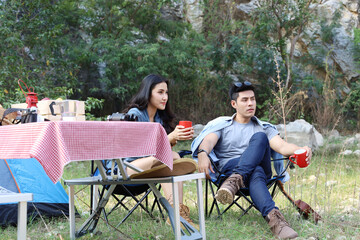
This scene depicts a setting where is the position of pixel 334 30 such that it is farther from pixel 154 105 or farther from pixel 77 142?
pixel 77 142

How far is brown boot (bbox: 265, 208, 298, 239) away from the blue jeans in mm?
80

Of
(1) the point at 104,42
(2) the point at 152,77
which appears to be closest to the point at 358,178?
(2) the point at 152,77

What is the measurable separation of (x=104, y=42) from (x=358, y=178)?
5544mm

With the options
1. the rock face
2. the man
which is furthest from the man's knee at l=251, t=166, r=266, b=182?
the rock face

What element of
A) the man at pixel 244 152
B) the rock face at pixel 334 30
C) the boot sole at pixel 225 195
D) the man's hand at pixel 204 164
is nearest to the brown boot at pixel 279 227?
the man at pixel 244 152

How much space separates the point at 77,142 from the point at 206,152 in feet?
5.19

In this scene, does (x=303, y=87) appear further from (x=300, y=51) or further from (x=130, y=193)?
(x=130, y=193)

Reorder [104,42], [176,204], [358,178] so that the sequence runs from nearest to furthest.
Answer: [176,204] → [358,178] → [104,42]

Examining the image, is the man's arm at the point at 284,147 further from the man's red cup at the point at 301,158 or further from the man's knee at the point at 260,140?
the man's knee at the point at 260,140

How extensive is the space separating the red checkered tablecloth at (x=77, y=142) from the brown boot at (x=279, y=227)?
3.04 ft

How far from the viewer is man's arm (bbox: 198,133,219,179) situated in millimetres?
3061

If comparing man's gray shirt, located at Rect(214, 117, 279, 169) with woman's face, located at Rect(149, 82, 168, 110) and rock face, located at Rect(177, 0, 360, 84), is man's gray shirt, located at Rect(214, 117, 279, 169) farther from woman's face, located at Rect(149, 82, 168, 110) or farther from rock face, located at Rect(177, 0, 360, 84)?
rock face, located at Rect(177, 0, 360, 84)

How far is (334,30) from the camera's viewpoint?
13.0 metres

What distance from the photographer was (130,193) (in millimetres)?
3072
